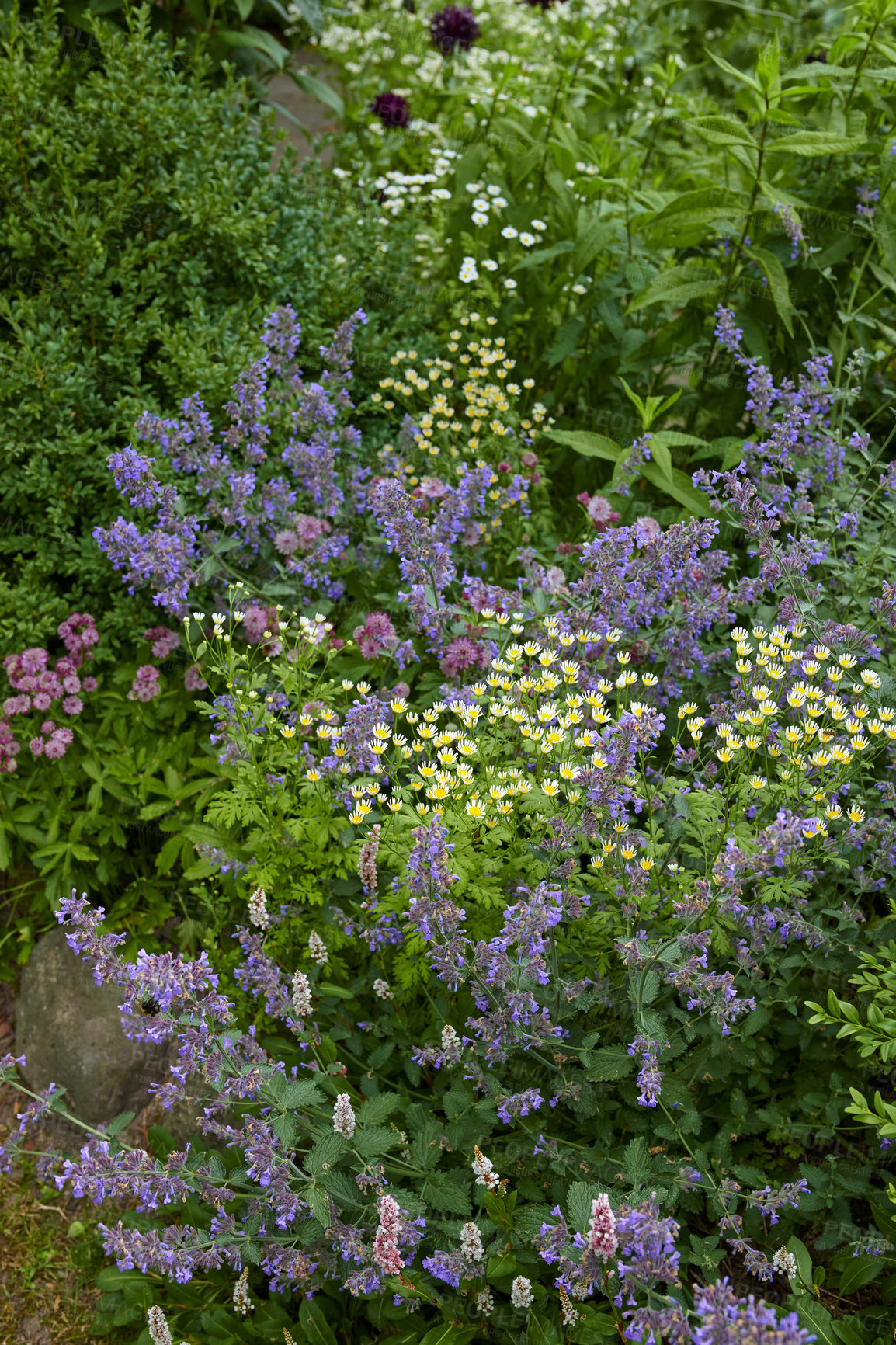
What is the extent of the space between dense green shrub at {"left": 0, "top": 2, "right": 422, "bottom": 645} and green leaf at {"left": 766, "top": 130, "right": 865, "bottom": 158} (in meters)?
1.69

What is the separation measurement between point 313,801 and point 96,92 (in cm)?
297

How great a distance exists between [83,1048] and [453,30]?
5.88m

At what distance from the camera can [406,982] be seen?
2.44 meters

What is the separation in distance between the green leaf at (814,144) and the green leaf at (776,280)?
0.35 meters

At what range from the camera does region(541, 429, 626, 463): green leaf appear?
11.8ft

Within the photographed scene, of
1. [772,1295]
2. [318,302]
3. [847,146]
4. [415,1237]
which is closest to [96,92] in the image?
[318,302]

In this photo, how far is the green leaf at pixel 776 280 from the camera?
3.56m

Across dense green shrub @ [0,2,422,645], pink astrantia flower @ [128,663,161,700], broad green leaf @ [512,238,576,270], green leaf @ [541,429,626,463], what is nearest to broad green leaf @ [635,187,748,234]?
broad green leaf @ [512,238,576,270]

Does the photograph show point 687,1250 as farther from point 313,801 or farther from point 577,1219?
point 313,801

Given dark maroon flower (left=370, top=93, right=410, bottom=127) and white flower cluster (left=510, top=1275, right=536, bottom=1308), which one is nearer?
white flower cluster (left=510, top=1275, right=536, bottom=1308)

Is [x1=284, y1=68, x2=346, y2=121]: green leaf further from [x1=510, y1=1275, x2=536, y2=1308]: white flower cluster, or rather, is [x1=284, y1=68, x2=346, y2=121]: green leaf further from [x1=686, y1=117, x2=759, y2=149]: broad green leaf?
[x1=510, y1=1275, x2=536, y2=1308]: white flower cluster

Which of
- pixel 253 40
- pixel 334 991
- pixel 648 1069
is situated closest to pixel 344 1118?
pixel 334 991

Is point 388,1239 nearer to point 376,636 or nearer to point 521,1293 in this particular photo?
point 521,1293

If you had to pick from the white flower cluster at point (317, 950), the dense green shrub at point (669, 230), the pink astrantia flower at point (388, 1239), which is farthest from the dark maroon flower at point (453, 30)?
the pink astrantia flower at point (388, 1239)
